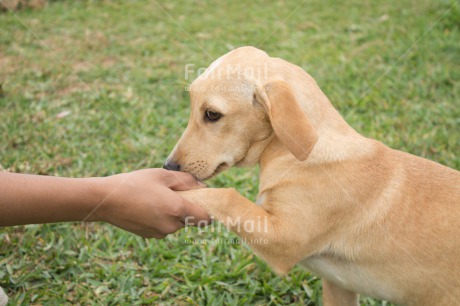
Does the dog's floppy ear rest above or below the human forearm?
above

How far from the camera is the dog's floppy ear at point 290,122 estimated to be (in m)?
2.82

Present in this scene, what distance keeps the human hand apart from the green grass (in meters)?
0.94

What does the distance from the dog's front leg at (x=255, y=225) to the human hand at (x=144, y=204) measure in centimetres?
10

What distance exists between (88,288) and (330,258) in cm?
193

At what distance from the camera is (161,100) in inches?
258

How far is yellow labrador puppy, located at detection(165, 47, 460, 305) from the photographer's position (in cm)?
295

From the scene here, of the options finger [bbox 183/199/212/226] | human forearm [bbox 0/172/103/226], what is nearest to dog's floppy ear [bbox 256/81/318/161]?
finger [bbox 183/199/212/226]

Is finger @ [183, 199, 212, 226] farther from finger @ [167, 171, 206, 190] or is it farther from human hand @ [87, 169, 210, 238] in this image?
finger @ [167, 171, 206, 190]

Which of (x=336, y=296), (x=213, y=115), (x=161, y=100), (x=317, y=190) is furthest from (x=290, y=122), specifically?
(x=161, y=100)

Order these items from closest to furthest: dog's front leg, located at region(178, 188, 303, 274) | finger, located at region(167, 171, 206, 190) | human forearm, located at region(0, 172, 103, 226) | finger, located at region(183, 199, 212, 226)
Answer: human forearm, located at region(0, 172, 103, 226)
dog's front leg, located at region(178, 188, 303, 274)
finger, located at region(183, 199, 212, 226)
finger, located at region(167, 171, 206, 190)

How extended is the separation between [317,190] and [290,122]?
498 mm

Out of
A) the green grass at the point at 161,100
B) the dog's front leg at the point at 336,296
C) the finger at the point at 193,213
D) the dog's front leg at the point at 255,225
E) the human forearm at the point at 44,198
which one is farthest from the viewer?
the green grass at the point at 161,100

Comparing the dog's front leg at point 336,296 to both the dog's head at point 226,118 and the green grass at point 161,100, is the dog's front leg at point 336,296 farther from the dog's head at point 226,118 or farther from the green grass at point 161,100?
the dog's head at point 226,118

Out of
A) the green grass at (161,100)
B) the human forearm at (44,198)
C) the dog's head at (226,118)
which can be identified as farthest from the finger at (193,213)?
the green grass at (161,100)
